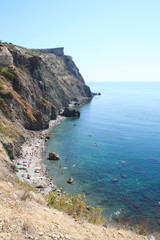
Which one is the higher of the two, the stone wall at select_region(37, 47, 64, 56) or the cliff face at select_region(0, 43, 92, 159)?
the stone wall at select_region(37, 47, 64, 56)

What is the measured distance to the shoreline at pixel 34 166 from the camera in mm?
33719

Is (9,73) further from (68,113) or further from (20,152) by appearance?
(68,113)

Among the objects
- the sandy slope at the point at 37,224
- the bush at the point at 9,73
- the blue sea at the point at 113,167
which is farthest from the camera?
the bush at the point at 9,73

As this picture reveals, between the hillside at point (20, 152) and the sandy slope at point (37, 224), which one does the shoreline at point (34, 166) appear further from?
the sandy slope at point (37, 224)

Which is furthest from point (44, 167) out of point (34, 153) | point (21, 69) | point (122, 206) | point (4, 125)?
point (21, 69)

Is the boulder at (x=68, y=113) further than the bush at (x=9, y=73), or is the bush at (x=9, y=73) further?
the boulder at (x=68, y=113)

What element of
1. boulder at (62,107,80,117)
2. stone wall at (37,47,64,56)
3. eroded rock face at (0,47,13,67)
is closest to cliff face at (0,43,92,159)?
eroded rock face at (0,47,13,67)

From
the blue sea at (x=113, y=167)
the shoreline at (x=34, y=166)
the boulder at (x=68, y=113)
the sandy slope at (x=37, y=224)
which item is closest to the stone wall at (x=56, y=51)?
the boulder at (x=68, y=113)

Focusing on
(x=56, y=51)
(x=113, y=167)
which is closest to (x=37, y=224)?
(x=113, y=167)

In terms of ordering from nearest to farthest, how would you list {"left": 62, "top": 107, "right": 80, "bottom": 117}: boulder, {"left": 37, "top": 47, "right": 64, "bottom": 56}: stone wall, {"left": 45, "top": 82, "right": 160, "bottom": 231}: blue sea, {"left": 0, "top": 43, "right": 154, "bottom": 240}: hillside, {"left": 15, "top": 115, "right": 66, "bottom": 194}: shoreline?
{"left": 0, "top": 43, "right": 154, "bottom": 240}: hillside → {"left": 45, "top": 82, "right": 160, "bottom": 231}: blue sea → {"left": 15, "top": 115, "right": 66, "bottom": 194}: shoreline → {"left": 62, "top": 107, "right": 80, "bottom": 117}: boulder → {"left": 37, "top": 47, "right": 64, "bottom": 56}: stone wall

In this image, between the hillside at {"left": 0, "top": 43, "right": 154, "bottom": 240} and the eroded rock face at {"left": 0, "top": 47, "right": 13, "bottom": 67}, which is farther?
the eroded rock face at {"left": 0, "top": 47, "right": 13, "bottom": 67}

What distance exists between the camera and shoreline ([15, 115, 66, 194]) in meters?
33.7

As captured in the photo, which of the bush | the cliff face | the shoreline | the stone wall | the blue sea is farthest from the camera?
the stone wall

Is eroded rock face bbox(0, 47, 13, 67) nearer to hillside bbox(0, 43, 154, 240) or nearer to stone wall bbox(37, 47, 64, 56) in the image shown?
hillside bbox(0, 43, 154, 240)
